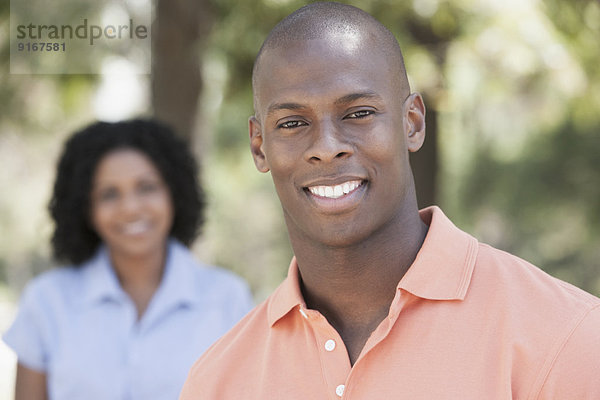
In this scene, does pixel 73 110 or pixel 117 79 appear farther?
pixel 73 110

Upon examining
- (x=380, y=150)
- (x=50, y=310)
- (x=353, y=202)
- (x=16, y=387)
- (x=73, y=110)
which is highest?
(x=73, y=110)

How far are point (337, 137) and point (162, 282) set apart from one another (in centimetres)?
234

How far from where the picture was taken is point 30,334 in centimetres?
381

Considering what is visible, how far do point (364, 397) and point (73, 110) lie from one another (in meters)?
6.74

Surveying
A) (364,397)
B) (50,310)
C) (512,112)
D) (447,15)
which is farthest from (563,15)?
(512,112)

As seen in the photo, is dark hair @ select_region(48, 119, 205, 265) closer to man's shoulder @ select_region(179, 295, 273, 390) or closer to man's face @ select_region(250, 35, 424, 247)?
man's shoulder @ select_region(179, 295, 273, 390)

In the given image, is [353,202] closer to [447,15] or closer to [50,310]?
[50,310]

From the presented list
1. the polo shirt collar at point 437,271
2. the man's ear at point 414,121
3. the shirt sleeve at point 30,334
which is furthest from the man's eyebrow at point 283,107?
the shirt sleeve at point 30,334

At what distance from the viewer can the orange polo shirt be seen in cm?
167

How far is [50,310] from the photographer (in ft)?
12.7

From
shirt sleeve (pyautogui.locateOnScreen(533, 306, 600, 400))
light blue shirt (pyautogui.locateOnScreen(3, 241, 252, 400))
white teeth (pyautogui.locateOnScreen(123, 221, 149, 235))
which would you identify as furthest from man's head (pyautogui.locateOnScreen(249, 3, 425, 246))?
white teeth (pyautogui.locateOnScreen(123, 221, 149, 235))

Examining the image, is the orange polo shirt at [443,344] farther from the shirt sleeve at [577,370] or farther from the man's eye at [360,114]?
the man's eye at [360,114]

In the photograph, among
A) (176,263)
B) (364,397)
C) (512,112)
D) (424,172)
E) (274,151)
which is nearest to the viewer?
(364,397)

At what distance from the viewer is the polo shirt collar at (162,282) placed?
3.89 metres
